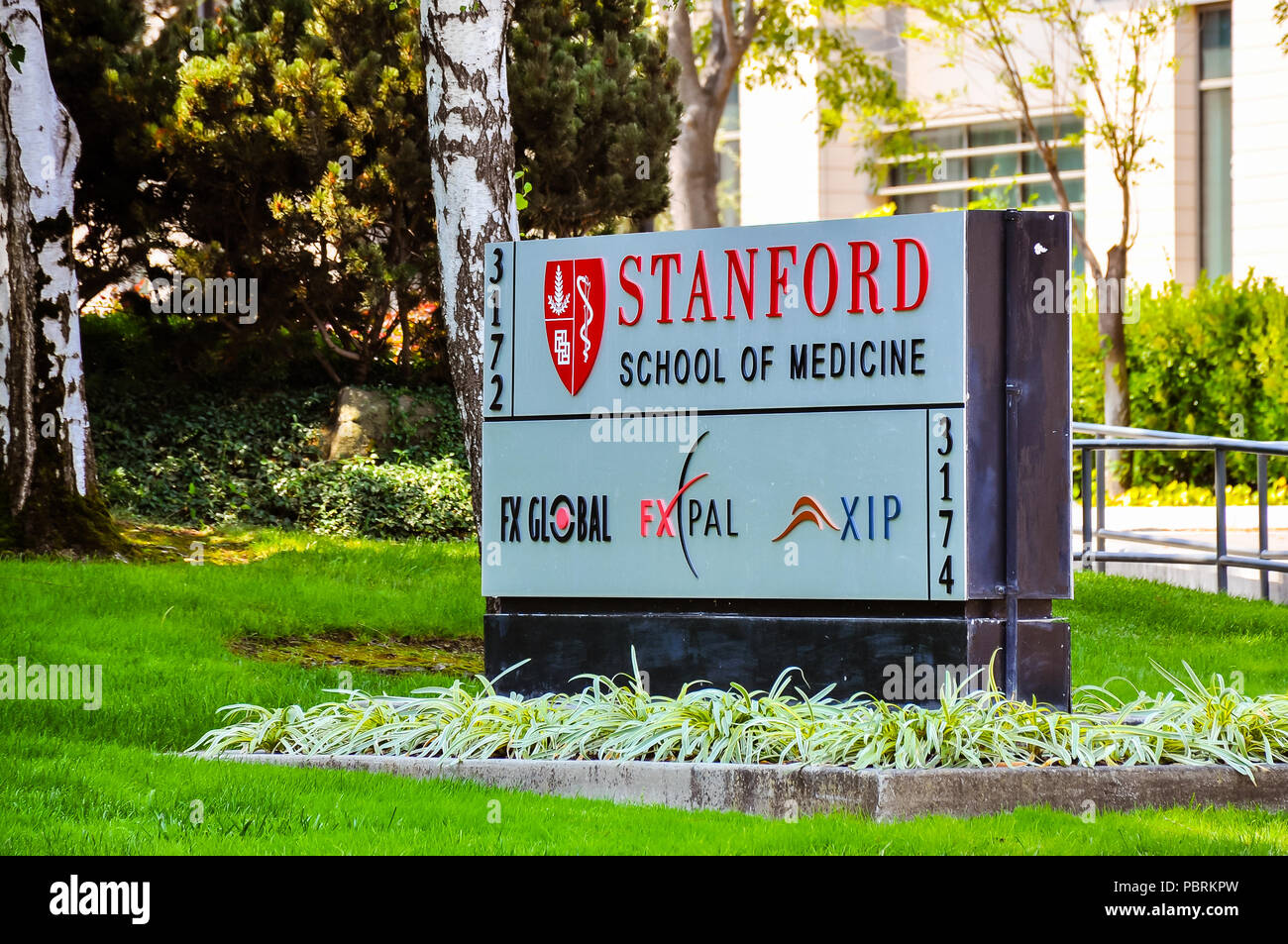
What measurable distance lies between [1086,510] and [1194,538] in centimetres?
284

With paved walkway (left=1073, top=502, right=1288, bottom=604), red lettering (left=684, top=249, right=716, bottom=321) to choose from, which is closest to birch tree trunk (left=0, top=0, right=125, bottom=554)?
red lettering (left=684, top=249, right=716, bottom=321)

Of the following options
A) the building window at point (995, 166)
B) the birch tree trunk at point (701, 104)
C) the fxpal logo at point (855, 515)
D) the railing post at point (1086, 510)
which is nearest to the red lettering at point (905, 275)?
the fxpal logo at point (855, 515)

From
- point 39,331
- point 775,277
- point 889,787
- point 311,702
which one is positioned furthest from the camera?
point 39,331

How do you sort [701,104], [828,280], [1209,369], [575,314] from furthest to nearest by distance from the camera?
[1209,369] < [701,104] < [575,314] < [828,280]

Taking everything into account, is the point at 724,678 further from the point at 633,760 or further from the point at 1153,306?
the point at 1153,306

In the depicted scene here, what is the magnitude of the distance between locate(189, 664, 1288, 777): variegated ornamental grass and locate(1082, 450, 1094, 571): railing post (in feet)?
17.3

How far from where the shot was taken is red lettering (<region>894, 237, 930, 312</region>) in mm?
6480

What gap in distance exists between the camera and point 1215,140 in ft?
83.4

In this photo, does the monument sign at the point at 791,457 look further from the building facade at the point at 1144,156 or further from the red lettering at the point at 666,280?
the building facade at the point at 1144,156

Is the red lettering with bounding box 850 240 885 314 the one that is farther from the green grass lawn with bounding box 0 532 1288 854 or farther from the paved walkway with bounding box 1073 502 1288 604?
the paved walkway with bounding box 1073 502 1288 604

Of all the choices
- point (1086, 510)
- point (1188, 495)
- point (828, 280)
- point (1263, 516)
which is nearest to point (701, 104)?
point (1188, 495)

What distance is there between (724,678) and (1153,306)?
1544 cm

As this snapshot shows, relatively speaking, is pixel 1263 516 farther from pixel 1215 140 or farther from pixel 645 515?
pixel 1215 140

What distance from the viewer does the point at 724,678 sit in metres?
6.71
